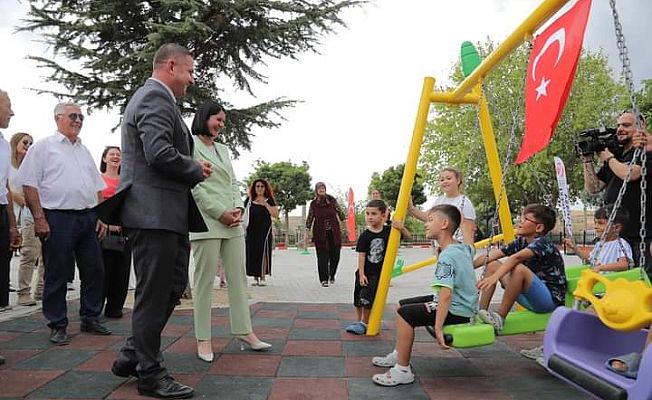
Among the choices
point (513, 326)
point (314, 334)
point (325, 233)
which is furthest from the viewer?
point (325, 233)

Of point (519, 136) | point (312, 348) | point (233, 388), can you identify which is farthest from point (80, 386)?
point (519, 136)

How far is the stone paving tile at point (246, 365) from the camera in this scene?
12.3 ft

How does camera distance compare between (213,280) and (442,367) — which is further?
(213,280)

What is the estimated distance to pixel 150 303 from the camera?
124 inches

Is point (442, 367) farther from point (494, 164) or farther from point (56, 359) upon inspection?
point (56, 359)

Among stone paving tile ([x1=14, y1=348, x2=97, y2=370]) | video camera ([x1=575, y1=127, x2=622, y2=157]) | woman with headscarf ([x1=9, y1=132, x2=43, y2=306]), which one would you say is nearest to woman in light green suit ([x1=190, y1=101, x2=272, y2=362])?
stone paving tile ([x1=14, y1=348, x2=97, y2=370])

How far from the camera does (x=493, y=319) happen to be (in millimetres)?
3697

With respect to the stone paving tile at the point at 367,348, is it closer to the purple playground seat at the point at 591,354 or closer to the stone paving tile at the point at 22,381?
the purple playground seat at the point at 591,354

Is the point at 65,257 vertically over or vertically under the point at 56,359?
over

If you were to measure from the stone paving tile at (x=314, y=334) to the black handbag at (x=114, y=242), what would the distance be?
1.96 m

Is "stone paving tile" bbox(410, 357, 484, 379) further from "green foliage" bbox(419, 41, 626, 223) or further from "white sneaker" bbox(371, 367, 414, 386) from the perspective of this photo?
"green foliage" bbox(419, 41, 626, 223)

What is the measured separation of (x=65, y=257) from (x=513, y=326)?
3474mm

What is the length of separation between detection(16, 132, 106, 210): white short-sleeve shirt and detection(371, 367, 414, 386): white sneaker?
2.83 m

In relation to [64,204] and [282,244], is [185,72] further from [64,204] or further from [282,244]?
[282,244]
